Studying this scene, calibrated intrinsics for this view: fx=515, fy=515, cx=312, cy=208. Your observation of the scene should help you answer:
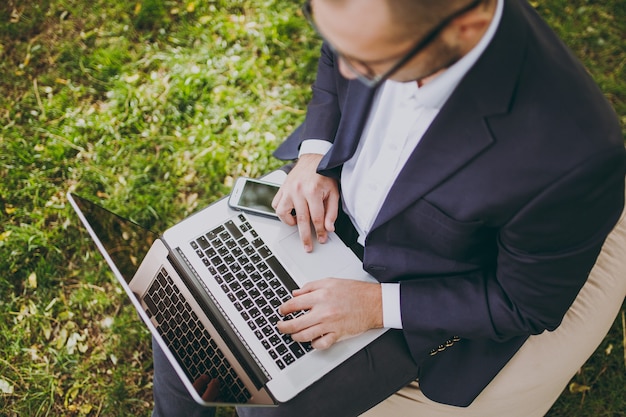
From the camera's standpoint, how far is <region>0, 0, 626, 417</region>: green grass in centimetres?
254

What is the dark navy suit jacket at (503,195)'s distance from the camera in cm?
126

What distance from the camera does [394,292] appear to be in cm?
175

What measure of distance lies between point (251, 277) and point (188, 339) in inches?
12.3

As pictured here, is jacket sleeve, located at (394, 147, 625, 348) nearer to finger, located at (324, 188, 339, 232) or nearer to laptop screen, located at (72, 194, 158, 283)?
finger, located at (324, 188, 339, 232)

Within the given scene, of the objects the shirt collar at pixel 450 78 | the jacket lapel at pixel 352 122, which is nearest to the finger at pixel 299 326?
the jacket lapel at pixel 352 122

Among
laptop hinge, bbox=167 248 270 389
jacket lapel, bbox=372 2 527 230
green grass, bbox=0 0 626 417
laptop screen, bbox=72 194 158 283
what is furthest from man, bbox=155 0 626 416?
green grass, bbox=0 0 626 417

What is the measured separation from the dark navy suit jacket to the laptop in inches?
10.9

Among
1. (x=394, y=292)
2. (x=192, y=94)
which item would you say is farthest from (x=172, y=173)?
(x=394, y=292)

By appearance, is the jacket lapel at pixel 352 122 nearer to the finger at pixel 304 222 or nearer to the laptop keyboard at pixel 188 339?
the finger at pixel 304 222

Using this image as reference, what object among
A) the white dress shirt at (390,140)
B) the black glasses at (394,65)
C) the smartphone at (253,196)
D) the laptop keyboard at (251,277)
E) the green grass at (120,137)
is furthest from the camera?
the green grass at (120,137)

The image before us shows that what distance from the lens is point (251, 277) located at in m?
1.91

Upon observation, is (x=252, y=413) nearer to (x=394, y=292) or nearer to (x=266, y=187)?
(x=394, y=292)

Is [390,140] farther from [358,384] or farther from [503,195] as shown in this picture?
[358,384]

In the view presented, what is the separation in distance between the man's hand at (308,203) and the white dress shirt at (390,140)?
7 centimetres
